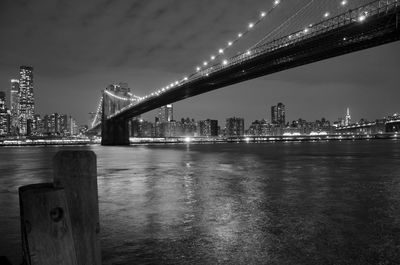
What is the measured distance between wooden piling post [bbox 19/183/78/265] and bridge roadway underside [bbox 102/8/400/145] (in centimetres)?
3184

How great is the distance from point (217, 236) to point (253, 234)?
593 mm

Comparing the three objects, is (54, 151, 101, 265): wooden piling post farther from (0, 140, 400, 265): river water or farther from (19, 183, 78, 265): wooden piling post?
(0, 140, 400, 265): river water

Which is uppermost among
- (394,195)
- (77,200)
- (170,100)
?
(170,100)

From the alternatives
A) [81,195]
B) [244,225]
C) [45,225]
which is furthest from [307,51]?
[45,225]

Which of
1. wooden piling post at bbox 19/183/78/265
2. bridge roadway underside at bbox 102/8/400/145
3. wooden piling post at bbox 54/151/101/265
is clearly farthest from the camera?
bridge roadway underside at bbox 102/8/400/145

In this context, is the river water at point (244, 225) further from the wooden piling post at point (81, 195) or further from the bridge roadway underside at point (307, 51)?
the bridge roadway underside at point (307, 51)

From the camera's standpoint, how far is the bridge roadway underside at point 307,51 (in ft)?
100

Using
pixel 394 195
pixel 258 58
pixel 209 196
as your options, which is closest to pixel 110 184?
pixel 209 196

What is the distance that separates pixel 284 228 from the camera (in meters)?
6.21

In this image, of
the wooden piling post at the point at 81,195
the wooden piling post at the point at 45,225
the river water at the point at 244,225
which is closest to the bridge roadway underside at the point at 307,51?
the river water at the point at 244,225

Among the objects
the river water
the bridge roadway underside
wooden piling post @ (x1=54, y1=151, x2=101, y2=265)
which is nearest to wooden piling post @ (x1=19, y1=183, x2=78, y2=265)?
wooden piling post @ (x1=54, y1=151, x2=101, y2=265)

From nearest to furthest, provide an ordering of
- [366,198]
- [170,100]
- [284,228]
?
1. [284,228]
2. [366,198]
3. [170,100]

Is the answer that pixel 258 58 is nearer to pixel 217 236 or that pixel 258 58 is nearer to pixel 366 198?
pixel 366 198

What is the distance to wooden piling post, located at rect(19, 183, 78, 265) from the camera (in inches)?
85.1
